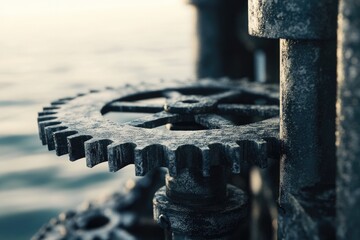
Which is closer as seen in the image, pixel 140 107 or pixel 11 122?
pixel 140 107

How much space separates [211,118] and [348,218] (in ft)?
6.82

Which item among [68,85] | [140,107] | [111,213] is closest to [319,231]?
[140,107]

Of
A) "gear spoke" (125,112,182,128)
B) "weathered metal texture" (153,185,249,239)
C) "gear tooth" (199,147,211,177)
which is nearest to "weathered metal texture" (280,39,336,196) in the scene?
"gear tooth" (199,147,211,177)

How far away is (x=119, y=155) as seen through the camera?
3.51m

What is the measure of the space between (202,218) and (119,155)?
809mm

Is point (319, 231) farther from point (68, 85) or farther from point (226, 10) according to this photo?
point (68, 85)

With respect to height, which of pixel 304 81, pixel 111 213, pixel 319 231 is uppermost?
pixel 304 81

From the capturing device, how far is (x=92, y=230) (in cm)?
985

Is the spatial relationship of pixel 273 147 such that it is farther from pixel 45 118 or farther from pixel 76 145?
pixel 45 118

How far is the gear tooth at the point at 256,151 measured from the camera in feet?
11.2

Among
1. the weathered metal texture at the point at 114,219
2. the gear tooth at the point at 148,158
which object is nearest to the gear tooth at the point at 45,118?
the gear tooth at the point at 148,158

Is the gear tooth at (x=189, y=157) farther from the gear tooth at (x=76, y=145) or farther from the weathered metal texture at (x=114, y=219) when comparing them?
the weathered metal texture at (x=114, y=219)

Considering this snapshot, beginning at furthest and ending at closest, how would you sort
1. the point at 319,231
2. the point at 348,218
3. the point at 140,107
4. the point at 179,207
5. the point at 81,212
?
1. the point at 81,212
2. the point at 140,107
3. the point at 179,207
4. the point at 319,231
5. the point at 348,218

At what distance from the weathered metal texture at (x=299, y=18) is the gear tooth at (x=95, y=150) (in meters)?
1.26
